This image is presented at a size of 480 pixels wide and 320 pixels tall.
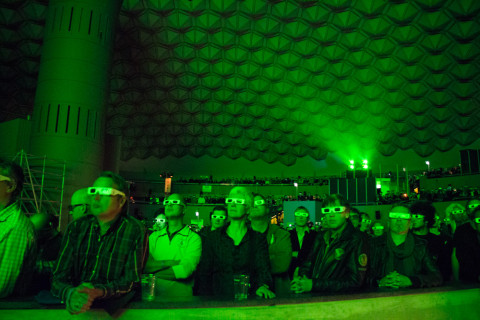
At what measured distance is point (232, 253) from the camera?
3.53 meters

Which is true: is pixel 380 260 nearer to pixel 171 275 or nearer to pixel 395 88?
pixel 171 275

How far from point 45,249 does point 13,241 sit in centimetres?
160

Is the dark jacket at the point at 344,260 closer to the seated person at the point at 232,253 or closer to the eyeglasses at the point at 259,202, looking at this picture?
the seated person at the point at 232,253

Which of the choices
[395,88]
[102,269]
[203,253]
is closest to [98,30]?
[203,253]

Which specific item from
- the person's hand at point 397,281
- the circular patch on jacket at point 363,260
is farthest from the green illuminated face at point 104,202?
the person's hand at point 397,281

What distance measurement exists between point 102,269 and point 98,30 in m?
12.8

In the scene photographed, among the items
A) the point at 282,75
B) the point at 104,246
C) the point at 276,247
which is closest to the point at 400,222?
the point at 276,247

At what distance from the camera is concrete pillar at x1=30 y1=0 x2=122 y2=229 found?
1213 centimetres

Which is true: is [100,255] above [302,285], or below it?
above

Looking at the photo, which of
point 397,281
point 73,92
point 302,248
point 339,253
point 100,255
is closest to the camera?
point 100,255

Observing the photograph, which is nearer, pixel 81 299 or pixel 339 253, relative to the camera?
pixel 81 299

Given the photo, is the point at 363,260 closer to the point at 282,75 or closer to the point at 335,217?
the point at 335,217

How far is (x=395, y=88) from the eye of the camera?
1041 inches

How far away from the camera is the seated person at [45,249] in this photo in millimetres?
3438
